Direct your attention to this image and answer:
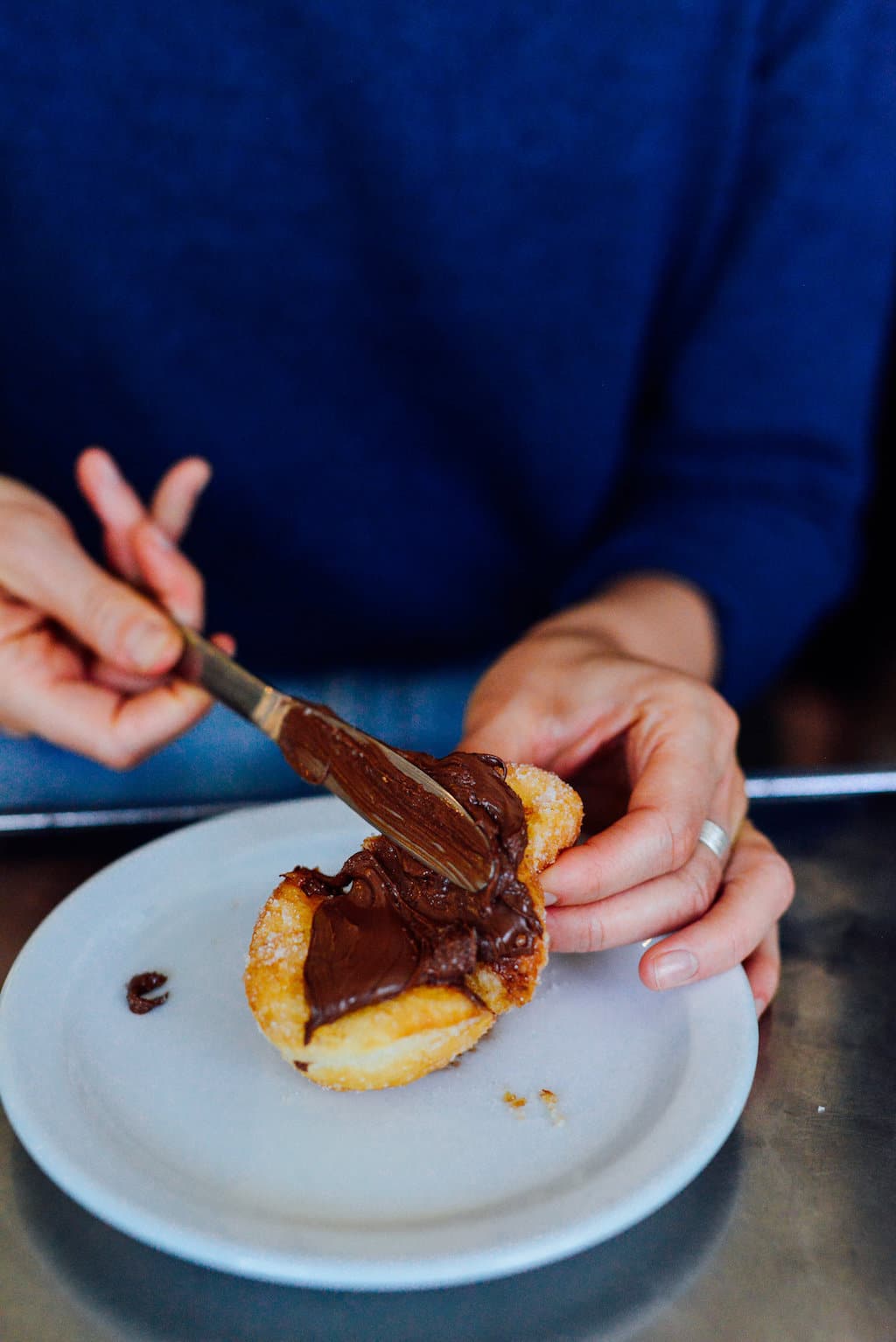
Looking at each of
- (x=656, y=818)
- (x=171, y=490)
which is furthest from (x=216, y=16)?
(x=656, y=818)

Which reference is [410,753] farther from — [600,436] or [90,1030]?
[600,436]

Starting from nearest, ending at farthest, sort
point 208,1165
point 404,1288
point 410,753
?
point 404,1288, point 208,1165, point 410,753

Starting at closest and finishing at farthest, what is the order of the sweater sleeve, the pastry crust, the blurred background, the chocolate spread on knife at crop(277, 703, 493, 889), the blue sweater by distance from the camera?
the pastry crust → the chocolate spread on knife at crop(277, 703, 493, 889) → the blue sweater → the sweater sleeve → the blurred background

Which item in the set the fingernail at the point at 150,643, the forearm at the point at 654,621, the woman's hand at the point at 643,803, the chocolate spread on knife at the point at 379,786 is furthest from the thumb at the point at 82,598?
the forearm at the point at 654,621

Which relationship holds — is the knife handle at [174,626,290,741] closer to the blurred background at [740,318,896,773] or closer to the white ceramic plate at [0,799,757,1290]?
the white ceramic plate at [0,799,757,1290]

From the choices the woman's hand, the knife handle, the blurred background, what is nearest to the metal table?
the woman's hand

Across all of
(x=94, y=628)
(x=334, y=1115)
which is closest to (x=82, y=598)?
(x=94, y=628)
